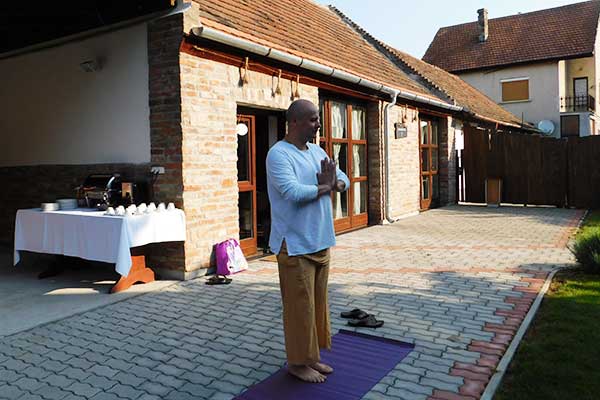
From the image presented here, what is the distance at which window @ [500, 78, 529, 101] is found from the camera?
27.7 m

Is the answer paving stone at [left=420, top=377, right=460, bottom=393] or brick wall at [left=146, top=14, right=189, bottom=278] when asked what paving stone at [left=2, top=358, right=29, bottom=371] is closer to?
brick wall at [left=146, top=14, right=189, bottom=278]

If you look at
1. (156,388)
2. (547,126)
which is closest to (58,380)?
(156,388)

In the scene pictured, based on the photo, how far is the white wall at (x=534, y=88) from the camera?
26.9 meters

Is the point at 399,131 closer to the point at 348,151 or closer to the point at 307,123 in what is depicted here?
the point at 348,151

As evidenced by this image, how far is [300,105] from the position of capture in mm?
3219

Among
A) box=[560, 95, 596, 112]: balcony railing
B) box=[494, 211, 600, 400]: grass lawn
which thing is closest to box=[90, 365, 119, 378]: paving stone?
box=[494, 211, 600, 400]: grass lawn

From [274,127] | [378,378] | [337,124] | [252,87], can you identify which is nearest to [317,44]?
[337,124]

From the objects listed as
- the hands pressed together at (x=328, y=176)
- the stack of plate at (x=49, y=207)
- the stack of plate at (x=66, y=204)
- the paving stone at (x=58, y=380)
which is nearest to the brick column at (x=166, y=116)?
the stack of plate at (x=66, y=204)

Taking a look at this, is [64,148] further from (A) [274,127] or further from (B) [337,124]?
(B) [337,124]

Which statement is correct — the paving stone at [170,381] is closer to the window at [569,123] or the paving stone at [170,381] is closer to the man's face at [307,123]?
the man's face at [307,123]

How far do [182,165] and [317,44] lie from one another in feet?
16.2

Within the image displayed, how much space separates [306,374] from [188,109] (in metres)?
3.75

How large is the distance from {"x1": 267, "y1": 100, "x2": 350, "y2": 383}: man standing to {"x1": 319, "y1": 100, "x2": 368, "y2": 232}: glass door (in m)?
5.83

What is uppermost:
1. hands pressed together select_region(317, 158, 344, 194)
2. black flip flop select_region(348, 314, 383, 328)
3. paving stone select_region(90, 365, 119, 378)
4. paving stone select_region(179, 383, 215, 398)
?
hands pressed together select_region(317, 158, 344, 194)
